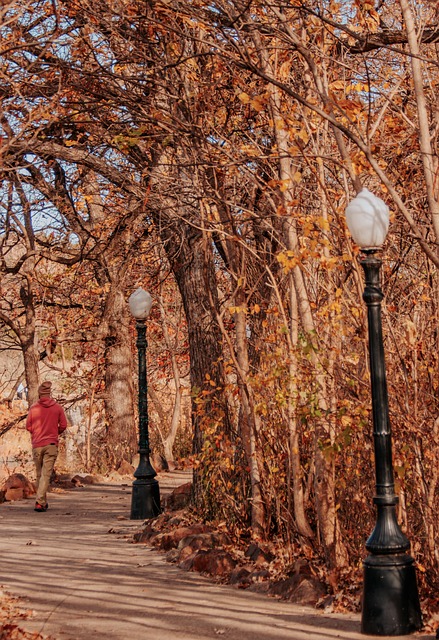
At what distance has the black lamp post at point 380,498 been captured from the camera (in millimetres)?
7066

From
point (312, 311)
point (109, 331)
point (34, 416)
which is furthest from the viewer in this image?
point (109, 331)

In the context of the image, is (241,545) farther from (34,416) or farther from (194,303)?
(34,416)

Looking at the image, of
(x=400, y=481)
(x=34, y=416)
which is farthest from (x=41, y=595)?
(x=34, y=416)

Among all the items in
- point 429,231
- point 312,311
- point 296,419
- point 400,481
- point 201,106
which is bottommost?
point 400,481

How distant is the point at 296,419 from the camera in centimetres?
953

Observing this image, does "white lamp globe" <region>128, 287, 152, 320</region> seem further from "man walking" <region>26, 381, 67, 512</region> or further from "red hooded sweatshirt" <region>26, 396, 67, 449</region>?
"red hooded sweatshirt" <region>26, 396, 67, 449</region>

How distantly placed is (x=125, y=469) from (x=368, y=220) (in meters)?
15.6

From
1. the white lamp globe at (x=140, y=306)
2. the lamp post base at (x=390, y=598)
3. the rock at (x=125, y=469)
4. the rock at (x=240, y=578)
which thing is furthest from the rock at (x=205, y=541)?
the rock at (x=125, y=469)

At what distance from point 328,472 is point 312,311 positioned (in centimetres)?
159

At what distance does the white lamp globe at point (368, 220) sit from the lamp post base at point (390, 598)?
2.20m

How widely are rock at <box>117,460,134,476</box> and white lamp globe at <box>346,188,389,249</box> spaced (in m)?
15.3

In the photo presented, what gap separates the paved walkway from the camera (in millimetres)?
7383

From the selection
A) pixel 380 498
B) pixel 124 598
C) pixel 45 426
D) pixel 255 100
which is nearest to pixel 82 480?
pixel 45 426

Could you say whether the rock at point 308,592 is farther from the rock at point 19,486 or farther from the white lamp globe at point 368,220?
the rock at point 19,486
